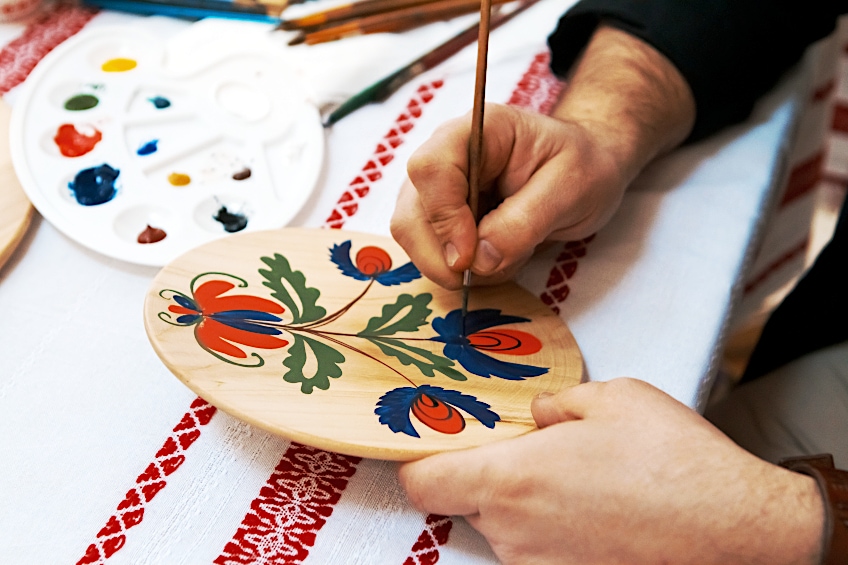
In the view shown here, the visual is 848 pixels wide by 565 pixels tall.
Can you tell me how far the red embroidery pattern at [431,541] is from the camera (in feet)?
1.97

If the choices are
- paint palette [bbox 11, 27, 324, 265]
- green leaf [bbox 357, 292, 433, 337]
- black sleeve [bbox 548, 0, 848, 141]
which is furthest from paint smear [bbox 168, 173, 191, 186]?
black sleeve [bbox 548, 0, 848, 141]

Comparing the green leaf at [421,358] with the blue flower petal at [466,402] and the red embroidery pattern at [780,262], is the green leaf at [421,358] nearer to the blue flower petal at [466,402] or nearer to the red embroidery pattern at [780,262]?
the blue flower petal at [466,402]

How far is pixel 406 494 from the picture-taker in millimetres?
624

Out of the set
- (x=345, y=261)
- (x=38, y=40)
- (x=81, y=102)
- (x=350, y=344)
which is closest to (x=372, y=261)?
(x=345, y=261)

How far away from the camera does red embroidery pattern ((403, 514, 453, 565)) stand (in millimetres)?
601

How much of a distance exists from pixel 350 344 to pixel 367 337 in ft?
0.07

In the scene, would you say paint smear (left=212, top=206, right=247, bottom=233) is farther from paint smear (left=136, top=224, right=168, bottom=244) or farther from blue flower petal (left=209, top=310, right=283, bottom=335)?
blue flower petal (left=209, top=310, right=283, bottom=335)

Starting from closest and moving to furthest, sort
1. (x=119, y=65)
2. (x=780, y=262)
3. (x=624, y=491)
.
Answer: (x=624, y=491) < (x=119, y=65) < (x=780, y=262)

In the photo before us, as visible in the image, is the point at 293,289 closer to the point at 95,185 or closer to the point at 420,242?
the point at 420,242

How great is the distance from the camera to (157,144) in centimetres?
93

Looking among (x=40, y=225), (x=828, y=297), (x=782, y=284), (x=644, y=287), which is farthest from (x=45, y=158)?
(x=782, y=284)

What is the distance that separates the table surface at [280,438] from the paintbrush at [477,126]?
0.42 feet

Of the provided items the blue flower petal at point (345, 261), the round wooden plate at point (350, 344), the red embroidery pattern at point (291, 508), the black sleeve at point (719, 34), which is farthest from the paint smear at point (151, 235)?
the black sleeve at point (719, 34)

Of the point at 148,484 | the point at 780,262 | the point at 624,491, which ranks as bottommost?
the point at 780,262
